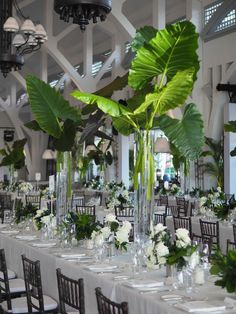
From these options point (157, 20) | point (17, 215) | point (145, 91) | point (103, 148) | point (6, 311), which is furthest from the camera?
point (103, 148)

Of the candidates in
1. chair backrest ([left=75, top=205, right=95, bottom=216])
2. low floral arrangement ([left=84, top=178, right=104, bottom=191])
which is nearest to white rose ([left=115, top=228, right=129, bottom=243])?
chair backrest ([left=75, top=205, right=95, bottom=216])

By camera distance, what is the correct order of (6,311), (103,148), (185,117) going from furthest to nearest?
(103,148) → (185,117) → (6,311)

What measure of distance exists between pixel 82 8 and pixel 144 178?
5.16 ft

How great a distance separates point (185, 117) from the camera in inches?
201

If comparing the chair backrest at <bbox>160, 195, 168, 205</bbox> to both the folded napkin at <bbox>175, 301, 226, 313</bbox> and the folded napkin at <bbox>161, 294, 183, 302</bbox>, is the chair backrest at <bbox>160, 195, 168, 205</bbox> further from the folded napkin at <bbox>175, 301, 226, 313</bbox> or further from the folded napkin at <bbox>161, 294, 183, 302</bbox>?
the folded napkin at <bbox>175, 301, 226, 313</bbox>

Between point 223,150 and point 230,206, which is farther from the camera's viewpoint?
point 223,150

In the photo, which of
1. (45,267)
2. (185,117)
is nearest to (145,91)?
(185,117)

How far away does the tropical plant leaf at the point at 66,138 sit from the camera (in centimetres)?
634

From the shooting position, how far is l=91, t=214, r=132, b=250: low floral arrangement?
471 cm

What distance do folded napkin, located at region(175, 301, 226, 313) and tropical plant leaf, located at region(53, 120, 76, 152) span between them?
3.28m

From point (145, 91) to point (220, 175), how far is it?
30.2 feet

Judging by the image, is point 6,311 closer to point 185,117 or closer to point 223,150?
point 185,117

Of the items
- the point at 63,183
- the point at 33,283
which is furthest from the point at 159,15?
the point at 33,283

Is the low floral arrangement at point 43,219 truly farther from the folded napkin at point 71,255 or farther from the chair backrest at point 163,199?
the chair backrest at point 163,199
